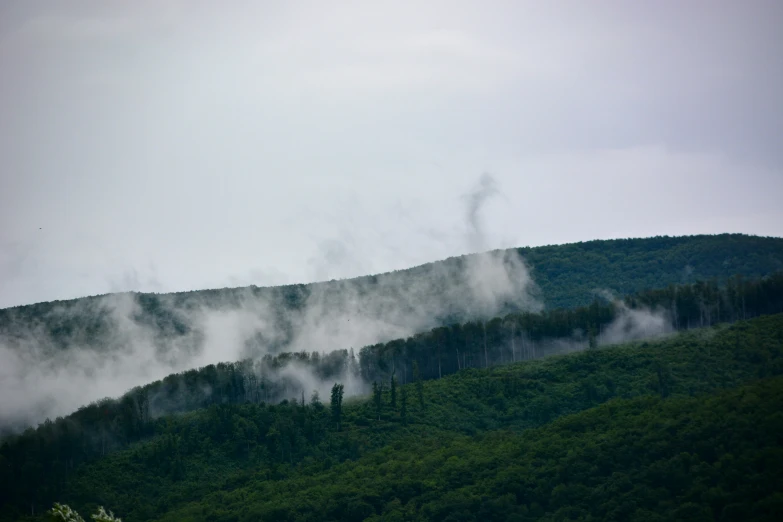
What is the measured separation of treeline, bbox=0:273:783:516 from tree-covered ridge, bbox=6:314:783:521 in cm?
913

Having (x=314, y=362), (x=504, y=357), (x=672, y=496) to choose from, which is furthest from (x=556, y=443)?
(x=314, y=362)

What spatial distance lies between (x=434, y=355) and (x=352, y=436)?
128 ft

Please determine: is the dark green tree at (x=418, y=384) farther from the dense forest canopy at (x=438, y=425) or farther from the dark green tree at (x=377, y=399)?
the dark green tree at (x=377, y=399)

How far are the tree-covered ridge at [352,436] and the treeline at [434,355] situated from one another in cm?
913

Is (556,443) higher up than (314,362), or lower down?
lower down

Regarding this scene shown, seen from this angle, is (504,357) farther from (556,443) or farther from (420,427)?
(556,443)

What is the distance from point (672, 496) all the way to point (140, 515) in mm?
78626

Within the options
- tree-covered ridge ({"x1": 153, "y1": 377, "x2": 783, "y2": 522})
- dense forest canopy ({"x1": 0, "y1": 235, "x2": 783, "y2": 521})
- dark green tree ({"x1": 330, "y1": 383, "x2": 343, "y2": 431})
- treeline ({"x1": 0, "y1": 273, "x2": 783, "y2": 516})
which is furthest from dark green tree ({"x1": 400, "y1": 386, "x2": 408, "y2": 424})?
dark green tree ({"x1": 330, "y1": 383, "x2": 343, "y2": 431})

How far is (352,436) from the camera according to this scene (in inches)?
6230

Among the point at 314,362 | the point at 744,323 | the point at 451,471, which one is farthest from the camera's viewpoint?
the point at 314,362

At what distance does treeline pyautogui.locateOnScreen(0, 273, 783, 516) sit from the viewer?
182 meters

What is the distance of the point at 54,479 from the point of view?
490ft

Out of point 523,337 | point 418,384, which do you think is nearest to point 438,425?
point 418,384

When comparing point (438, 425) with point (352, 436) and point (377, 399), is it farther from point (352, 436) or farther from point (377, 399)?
point (352, 436)
